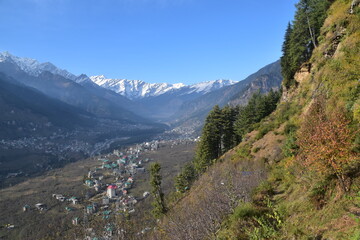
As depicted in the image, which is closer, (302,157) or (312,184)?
(302,157)

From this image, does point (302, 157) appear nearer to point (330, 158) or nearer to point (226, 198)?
point (330, 158)

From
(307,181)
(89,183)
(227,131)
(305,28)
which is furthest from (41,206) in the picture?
(305,28)

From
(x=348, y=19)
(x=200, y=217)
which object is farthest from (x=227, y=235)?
(x=348, y=19)

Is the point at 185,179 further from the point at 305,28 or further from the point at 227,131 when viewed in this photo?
the point at 305,28

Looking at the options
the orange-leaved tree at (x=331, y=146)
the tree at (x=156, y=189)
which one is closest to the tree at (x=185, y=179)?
the tree at (x=156, y=189)

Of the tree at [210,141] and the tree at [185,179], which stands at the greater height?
the tree at [210,141]

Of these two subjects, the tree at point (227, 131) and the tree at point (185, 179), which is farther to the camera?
the tree at point (227, 131)

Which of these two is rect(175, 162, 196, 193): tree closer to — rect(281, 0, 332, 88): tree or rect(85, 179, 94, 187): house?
rect(281, 0, 332, 88): tree

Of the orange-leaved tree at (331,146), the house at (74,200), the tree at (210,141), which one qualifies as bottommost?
the house at (74,200)

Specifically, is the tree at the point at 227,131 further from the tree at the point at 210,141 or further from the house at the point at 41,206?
the house at the point at 41,206

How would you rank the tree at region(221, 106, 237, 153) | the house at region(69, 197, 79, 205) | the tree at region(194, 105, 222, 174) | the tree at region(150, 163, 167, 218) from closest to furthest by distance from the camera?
the tree at region(150, 163, 167, 218) → the tree at region(194, 105, 222, 174) → the tree at region(221, 106, 237, 153) → the house at region(69, 197, 79, 205)

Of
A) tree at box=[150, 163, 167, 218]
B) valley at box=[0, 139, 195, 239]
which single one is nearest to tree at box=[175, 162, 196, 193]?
tree at box=[150, 163, 167, 218]
